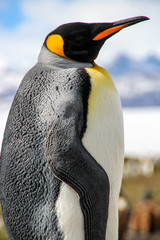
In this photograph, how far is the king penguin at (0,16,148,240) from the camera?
1.39 metres

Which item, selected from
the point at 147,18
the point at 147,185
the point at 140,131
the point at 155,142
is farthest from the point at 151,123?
the point at 147,18

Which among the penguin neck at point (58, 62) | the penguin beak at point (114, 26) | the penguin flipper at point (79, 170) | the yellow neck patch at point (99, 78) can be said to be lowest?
the penguin flipper at point (79, 170)

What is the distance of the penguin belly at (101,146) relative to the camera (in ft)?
4.65

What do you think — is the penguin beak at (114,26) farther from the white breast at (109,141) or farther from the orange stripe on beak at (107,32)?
the white breast at (109,141)

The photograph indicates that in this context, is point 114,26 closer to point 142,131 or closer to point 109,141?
point 109,141

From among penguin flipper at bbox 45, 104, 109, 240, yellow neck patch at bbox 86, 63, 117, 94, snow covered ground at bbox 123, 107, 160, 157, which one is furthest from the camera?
snow covered ground at bbox 123, 107, 160, 157

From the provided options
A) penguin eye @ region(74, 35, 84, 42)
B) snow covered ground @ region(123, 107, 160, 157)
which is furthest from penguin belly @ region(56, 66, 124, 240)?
snow covered ground @ region(123, 107, 160, 157)

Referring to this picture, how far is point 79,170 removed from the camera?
4.53 feet

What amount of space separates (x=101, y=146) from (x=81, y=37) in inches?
15.3

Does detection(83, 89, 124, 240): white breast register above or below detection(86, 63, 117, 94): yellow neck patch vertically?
below

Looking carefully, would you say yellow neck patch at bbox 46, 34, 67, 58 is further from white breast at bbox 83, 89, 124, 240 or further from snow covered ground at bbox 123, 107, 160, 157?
snow covered ground at bbox 123, 107, 160, 157

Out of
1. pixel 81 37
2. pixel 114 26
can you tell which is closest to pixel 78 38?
pixel 81 37

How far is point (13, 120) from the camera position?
1.51 metres

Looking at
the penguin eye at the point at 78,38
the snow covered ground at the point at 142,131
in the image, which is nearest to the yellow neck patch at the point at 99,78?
the penguin eye at the point at 78,38
